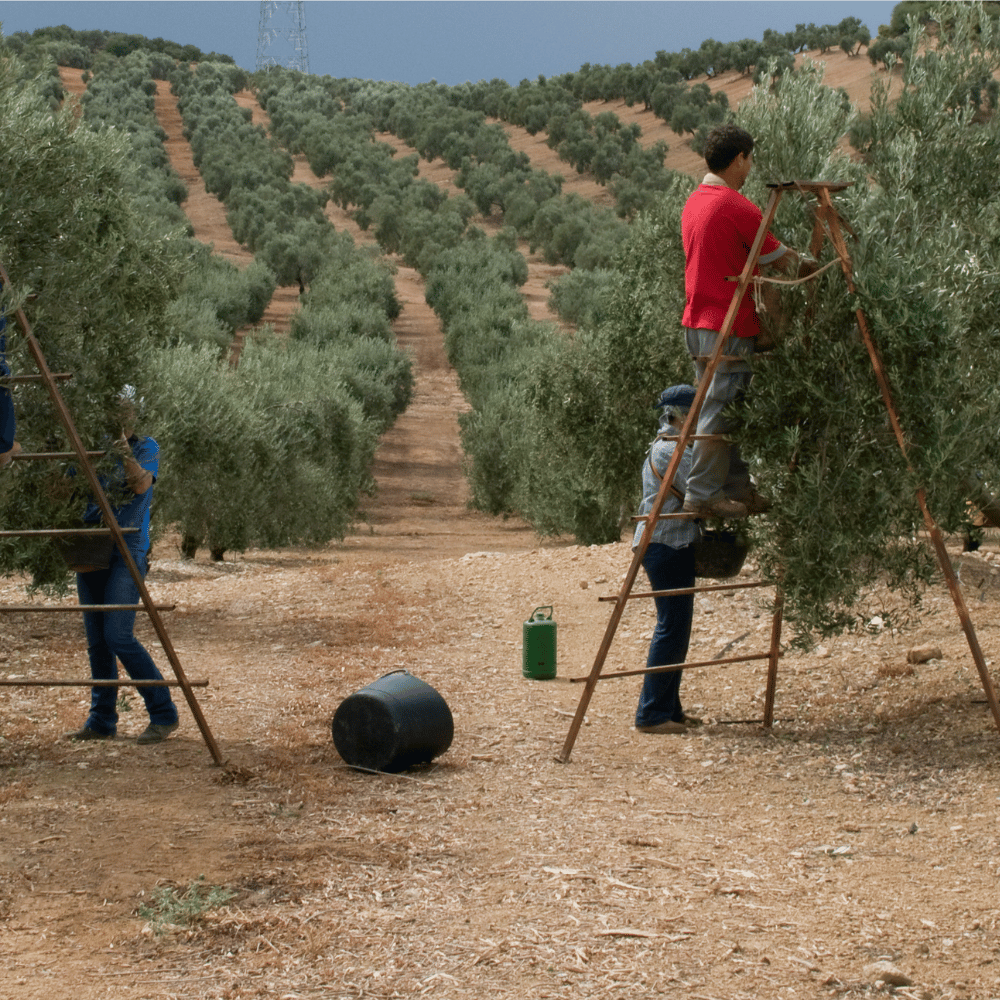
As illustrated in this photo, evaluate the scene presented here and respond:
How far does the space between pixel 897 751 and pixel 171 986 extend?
4324 millimetres

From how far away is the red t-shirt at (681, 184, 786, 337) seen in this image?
19.8 ft

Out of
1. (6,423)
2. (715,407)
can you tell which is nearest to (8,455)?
(6,423)

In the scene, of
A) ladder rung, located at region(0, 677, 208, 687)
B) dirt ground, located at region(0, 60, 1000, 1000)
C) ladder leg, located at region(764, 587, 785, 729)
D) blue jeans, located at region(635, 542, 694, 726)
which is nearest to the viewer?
dirt ground, located at region(0, 60, 1000, 1000)

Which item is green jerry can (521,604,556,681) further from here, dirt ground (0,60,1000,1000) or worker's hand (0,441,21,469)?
worker's hand (0,441,21,469)

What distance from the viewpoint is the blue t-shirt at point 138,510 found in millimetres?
6617

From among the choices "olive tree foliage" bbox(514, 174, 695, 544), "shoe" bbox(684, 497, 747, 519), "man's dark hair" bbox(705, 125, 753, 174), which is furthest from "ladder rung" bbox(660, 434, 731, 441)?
"olive tree foliage" bbox(514, 174, 695, 544)

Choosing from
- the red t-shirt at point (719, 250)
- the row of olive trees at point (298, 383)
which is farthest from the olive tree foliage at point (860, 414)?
the row of olive trees at point (298, 383)

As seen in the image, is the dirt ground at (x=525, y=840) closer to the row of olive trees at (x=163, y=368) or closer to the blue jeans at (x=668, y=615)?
the blue jeans at (x=668, y=615)

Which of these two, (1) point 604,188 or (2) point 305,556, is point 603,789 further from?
(1) point 604,188

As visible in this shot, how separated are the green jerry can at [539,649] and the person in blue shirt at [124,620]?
10.2 feet

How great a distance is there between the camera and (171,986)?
3.65 m

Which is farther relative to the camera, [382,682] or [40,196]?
[40,196]

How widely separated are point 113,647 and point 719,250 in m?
4.22

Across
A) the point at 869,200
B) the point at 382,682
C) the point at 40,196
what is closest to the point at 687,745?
the point at 382,682
